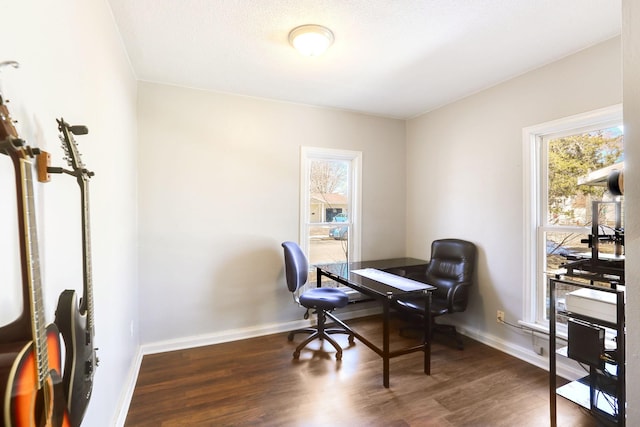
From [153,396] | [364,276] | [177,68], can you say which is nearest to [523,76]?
[364,276]

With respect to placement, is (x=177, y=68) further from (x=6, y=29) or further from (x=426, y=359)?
(x=426, y=359)

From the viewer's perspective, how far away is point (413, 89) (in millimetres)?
3094

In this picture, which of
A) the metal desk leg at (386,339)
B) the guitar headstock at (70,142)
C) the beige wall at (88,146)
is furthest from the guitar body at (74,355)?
the metal desk leg at (386,339)

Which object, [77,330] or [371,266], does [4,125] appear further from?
[371,266]

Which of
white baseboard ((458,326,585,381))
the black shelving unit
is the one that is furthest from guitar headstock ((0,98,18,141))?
white baseboard ((458,326,585,381))

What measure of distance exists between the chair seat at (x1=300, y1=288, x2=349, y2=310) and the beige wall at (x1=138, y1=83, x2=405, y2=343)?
0.56m

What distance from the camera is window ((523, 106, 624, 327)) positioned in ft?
7.60

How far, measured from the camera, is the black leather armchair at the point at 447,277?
2963 mm

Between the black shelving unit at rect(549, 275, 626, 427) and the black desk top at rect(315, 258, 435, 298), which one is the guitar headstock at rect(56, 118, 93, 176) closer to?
the black desk top at rect(315, 258, 435, 298)

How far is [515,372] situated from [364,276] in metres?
1.46

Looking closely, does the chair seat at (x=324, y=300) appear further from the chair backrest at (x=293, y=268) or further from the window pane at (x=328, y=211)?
the window pane at (x=328, y=211)

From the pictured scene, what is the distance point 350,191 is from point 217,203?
1.64 meters

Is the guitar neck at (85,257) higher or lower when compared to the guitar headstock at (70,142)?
lower

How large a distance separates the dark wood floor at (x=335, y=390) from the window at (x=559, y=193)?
69 cm
